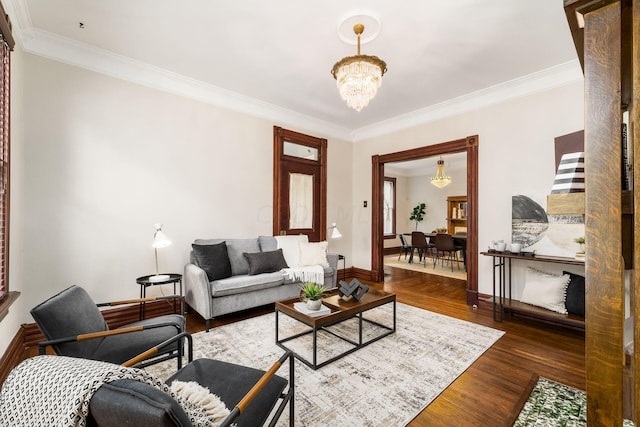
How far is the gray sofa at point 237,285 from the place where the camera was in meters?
3.16

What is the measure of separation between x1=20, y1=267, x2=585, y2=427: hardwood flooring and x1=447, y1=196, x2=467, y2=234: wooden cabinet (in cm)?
528

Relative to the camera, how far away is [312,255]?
14.0ft

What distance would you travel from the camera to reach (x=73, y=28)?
2.77 m

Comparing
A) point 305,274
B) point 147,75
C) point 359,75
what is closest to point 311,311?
point 305,274

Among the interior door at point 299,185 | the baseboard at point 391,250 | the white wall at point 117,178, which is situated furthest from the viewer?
the baseboard at point 391,250

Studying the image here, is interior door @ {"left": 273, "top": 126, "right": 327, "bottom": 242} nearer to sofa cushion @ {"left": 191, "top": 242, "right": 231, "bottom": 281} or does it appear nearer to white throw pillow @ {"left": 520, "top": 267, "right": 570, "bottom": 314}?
sofa cushion @ {"left": 191, "top": 242, "right": 231, "bottom": 281}

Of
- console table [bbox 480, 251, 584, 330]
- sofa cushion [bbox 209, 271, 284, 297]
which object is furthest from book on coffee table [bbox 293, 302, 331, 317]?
console table [bbox 480, 251, 584, 330]

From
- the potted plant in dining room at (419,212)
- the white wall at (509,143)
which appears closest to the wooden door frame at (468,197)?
the white wall at (509,143)

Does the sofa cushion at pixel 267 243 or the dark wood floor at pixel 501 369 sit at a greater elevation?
the sofa cushion at pixel 267 243

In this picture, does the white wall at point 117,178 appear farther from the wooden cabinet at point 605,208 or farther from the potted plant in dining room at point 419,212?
the potted plant in dining room at point 419,212

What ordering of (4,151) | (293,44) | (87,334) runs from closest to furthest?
(87,334) → (4,151) → (293,44)

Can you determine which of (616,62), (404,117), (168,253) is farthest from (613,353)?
(404,117)

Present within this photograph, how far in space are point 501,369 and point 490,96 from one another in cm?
344

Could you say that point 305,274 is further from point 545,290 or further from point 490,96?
point 490,96
